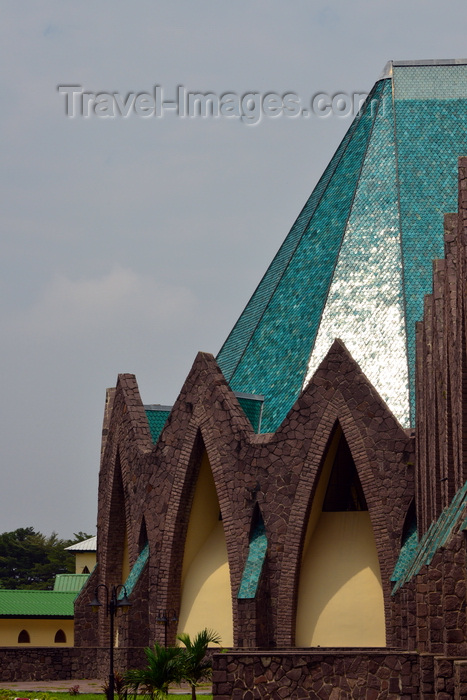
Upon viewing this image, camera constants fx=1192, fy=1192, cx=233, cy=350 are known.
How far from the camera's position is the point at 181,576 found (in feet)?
114

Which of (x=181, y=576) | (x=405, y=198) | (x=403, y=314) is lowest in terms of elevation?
(x=181, y=576)

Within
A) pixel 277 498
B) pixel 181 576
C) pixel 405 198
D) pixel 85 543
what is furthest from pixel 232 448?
pixel 85 543

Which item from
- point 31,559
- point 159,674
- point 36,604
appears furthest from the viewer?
point 31,559

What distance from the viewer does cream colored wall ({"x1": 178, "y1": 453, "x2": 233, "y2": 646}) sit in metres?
33.6

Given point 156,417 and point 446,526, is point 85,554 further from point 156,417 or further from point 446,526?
point 446,526

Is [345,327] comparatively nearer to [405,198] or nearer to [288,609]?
[405,198]

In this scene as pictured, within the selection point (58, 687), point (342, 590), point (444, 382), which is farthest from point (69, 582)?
point (444, 382)

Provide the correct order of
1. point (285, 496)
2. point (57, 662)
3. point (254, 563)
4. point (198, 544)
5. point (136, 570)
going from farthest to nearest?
1. point (57, 662)
2. point (136, 570)
3. point (198, 544)
4. point (285, 496)
5. point (254, 563)

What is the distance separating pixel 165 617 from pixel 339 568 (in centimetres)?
559

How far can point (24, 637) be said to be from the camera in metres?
50.2

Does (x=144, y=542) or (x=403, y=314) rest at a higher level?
(x=403, y=314)

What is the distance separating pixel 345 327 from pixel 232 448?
5601 millimetres

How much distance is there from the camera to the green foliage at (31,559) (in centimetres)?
9950

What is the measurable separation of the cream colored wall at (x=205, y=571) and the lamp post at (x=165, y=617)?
0.28 metres
